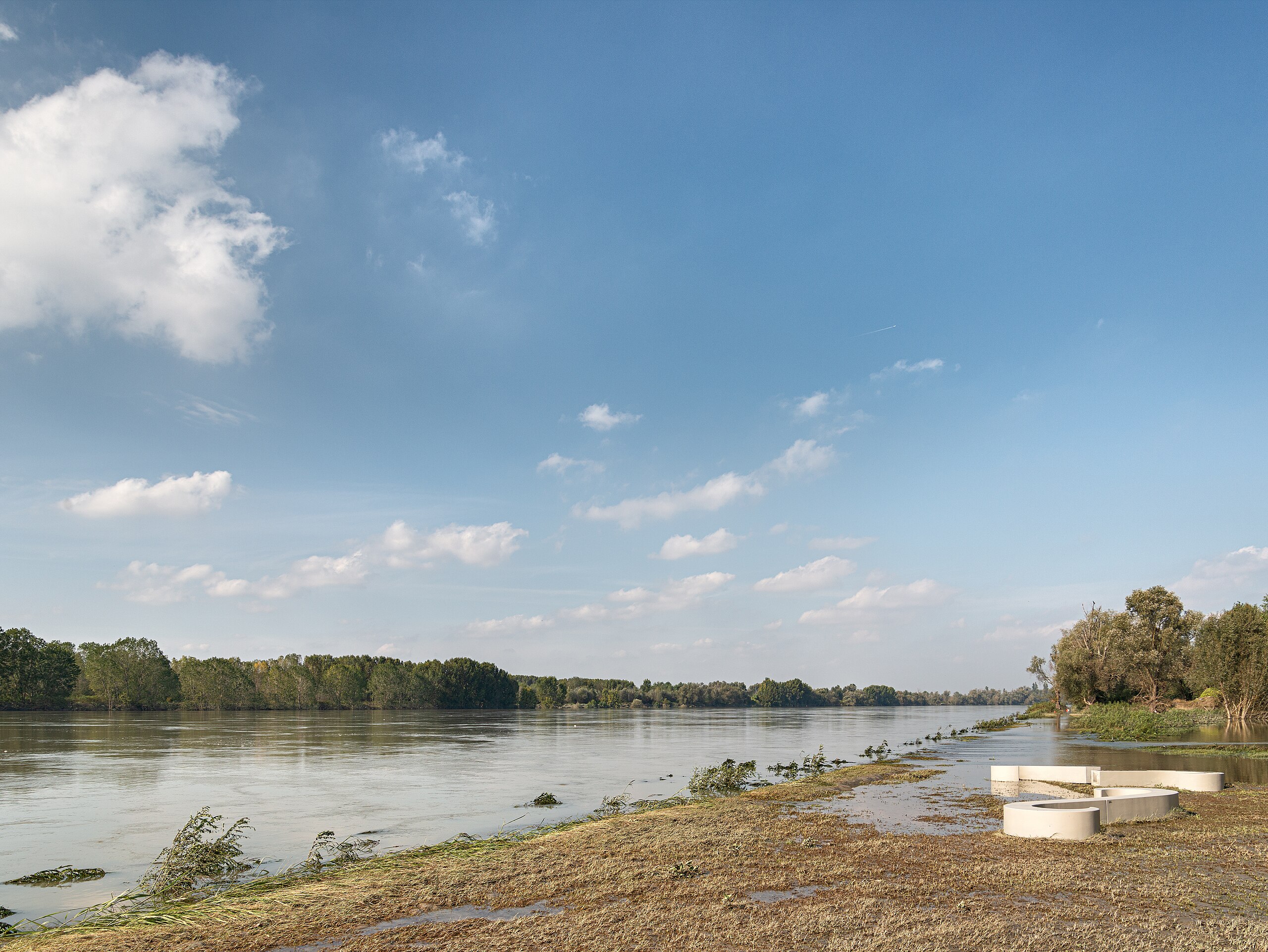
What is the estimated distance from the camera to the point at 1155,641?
8125cm

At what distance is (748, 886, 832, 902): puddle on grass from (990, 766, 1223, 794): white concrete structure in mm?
18039

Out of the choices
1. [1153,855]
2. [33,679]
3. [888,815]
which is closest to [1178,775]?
[888,815]

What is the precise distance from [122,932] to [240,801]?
18.1m

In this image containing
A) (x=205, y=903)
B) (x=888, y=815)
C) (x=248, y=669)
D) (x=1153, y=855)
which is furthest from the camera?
(x=248, y=669)

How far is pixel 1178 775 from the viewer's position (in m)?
24.5

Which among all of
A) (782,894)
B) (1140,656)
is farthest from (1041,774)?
(1140,656)

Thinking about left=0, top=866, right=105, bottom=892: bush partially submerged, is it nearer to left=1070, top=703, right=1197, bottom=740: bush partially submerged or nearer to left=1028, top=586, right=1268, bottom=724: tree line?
left=1070, top=703, right=1197, bottom=740: bush partially submerged

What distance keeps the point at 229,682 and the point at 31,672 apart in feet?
111

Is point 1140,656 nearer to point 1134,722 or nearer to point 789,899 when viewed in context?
point 1134,722

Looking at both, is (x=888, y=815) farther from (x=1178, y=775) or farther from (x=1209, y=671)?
(x=1209, y=671)

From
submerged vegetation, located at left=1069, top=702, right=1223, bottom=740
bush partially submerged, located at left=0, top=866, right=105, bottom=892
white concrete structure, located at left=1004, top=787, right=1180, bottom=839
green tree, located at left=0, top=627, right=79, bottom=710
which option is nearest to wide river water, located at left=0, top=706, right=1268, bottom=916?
bush partially submerged, located at left=0, top=866, right=105, bottom=892

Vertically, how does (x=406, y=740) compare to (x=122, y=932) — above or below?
below

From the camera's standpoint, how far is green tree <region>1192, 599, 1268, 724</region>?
56.8 m

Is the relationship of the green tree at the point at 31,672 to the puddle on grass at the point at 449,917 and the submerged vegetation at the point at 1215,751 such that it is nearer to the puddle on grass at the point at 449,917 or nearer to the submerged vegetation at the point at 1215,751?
the puddle on grass at the point at 449,917
